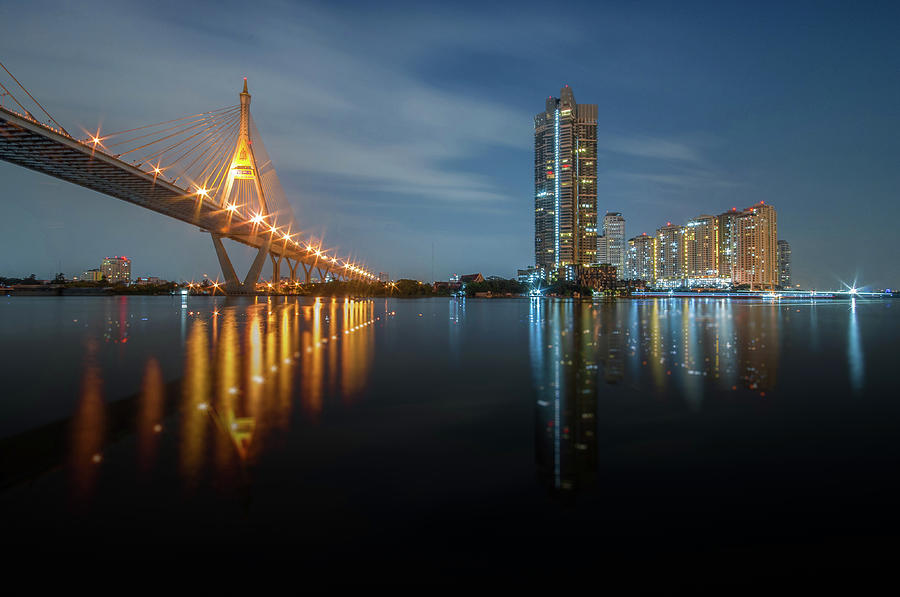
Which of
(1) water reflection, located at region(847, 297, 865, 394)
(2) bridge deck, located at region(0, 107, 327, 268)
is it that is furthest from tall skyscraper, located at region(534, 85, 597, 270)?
(1) water reflection, located at region(847, 297, 865, 394)

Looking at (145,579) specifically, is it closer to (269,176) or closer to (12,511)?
(12,511)

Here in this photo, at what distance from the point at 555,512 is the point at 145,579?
318cm

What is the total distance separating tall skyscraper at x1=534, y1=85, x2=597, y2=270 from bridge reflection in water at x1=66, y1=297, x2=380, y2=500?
601ft

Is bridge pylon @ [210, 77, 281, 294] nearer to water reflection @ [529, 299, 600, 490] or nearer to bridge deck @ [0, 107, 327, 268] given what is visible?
bridge deck @ [0, 107, 327, 268]

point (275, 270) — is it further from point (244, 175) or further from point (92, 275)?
point (92, 275)

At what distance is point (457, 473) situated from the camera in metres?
4.93

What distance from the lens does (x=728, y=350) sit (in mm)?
15148

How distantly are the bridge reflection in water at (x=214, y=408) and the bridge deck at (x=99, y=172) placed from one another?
29.2 m

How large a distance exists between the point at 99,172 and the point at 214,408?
45050 millimetres

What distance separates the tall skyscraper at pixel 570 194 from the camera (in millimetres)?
188500

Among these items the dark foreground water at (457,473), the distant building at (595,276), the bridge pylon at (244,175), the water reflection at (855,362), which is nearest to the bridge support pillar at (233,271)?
the bridge pylon at (244,175)

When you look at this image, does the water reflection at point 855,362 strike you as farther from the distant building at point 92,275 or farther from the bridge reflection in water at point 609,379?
the distant building at point 92,275

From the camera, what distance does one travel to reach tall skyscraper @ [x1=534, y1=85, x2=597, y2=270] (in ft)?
618

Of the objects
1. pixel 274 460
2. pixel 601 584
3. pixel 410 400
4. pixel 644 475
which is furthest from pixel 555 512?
pixel 410 400
